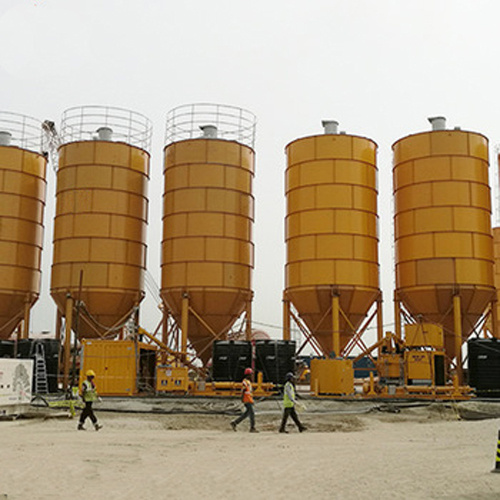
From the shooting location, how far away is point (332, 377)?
26844 mm

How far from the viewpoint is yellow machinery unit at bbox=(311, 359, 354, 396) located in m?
26.8

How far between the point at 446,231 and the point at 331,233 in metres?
4.75

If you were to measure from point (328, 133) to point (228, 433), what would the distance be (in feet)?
60.5

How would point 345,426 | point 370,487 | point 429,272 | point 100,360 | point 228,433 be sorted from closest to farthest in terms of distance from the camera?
1. point 370,487
2. point 228,433
3. point 345,426
4. point 100,360
5. point 429,272

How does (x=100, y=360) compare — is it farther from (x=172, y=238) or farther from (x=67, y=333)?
(x=172, y=238)

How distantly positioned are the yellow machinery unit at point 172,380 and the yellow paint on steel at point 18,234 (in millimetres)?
9296

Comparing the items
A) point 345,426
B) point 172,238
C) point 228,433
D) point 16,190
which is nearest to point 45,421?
point 228,433

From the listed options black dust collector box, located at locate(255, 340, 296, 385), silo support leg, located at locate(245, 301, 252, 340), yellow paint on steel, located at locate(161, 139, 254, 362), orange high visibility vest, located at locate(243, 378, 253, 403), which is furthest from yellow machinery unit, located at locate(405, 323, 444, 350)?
orange high visibility vest, located at locate(243, 378, 253, 403)

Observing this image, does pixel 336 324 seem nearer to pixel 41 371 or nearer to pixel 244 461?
pixel 41 371

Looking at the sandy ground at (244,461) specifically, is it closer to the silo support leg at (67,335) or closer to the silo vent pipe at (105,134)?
the silo support leg at (67,335)

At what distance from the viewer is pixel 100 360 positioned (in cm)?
2752

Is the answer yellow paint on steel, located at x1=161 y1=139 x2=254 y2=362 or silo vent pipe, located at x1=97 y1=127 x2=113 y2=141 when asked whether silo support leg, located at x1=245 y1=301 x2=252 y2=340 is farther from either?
silo vent pipe, located at x1=97 y1=127 x2=113 y2=141

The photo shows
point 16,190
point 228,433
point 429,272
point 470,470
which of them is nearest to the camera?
point 470,470

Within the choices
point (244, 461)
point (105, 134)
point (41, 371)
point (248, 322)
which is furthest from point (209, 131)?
point (244, 461)
